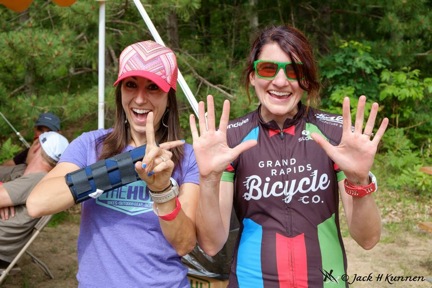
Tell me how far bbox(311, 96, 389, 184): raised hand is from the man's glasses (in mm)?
248

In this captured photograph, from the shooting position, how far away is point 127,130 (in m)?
1.96

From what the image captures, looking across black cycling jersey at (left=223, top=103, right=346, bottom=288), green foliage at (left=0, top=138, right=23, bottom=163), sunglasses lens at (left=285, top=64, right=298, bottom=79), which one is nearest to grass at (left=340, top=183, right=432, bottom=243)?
green foliage at (left=0, top=138, right=23, bottom=163)

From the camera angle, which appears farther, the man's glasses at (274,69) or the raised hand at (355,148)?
the man's glasses at (274,69)

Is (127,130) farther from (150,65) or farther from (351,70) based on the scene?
(351,70)

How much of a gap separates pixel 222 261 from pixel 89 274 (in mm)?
883

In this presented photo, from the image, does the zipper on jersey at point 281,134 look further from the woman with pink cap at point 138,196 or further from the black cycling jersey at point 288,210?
the woman with pink cap at point 138,196

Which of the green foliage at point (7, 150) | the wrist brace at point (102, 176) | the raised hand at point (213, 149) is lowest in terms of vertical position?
the green foliage at point (7, 150)

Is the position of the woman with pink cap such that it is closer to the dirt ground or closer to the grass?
the dirt ground

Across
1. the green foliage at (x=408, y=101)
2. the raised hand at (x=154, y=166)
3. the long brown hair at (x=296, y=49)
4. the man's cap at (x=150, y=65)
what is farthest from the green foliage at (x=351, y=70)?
the raised hand at (x=154, y=166)

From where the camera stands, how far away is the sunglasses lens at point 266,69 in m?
1.83

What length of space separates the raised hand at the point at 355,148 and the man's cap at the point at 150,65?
1.78ft

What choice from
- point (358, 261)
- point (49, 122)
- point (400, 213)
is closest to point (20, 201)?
point (49, 122)

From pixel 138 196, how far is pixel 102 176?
149 millimetres

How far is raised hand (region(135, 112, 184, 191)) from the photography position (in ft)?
5.28
